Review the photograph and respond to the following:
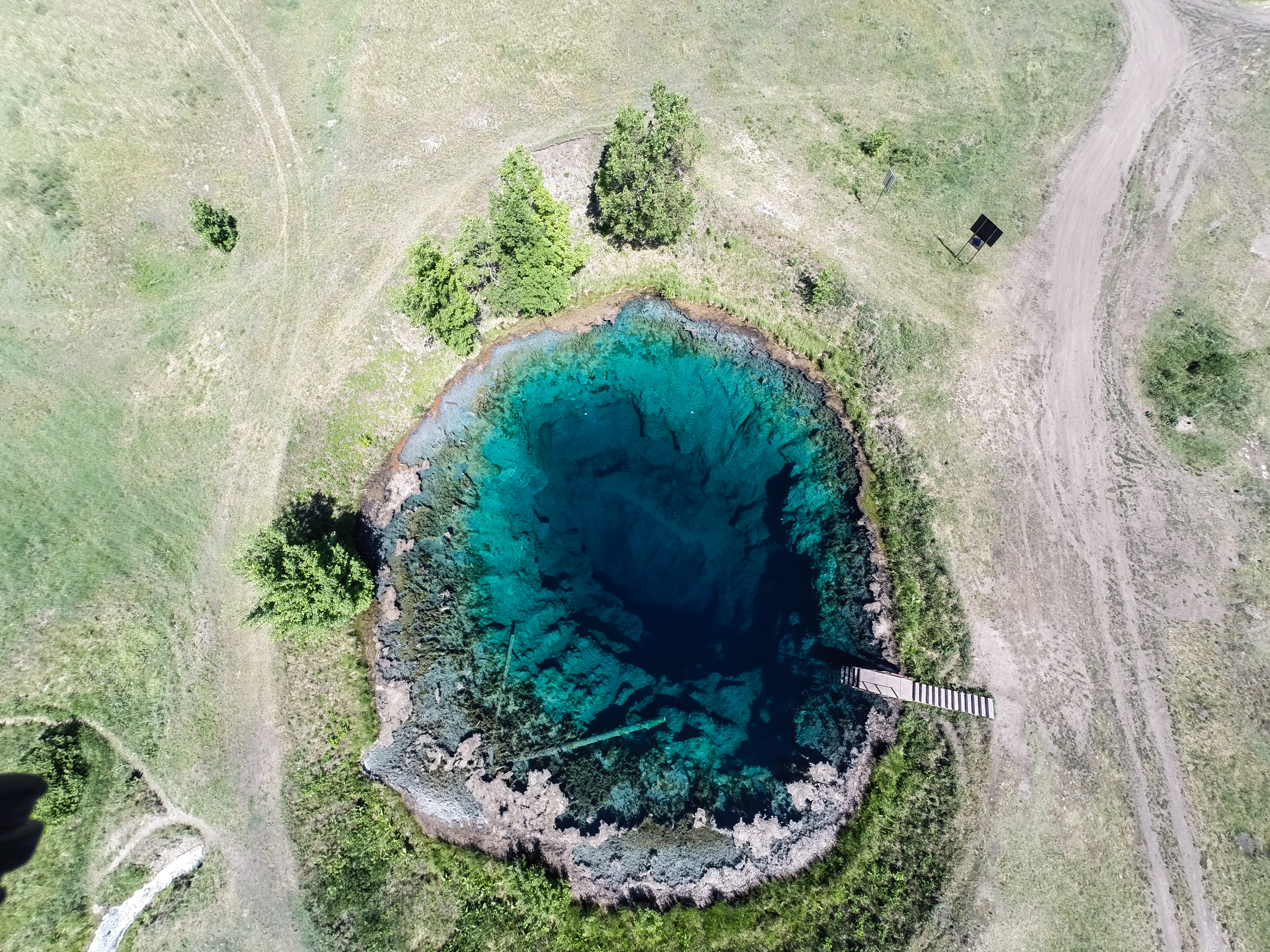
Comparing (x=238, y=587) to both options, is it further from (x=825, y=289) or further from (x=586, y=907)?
(x=825, y=289)

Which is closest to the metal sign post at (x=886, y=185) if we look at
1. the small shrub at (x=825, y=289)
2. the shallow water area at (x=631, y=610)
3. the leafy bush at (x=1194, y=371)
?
the small shrub at (x=825, y=289)

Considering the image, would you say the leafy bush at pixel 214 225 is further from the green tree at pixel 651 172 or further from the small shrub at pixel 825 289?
A: the small shrub at pixel 825 289

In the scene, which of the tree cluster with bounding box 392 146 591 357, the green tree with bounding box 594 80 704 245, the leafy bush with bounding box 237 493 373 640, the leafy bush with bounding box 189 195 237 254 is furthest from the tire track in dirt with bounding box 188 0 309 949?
the green tree with bounding box 594 80 704 245

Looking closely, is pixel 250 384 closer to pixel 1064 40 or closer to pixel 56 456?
pixel 56 456

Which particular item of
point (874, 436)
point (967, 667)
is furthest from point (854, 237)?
point (967, 667)

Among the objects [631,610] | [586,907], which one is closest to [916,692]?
[631,610]

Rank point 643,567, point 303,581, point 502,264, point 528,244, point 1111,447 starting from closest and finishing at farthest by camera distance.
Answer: point 303,581
point 528,244
point 1111,447
point 502,264
point 643,567

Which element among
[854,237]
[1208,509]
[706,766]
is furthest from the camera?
[854,237]

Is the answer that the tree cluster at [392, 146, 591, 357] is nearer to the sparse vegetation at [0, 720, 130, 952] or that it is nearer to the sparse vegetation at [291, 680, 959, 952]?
the sparse vegetation at [291, 680, 959, 952]
